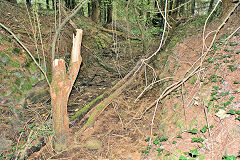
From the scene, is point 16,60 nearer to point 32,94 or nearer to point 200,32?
point 32,94

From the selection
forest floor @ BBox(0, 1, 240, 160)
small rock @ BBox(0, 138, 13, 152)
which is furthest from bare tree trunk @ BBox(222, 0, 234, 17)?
small rock @ BBox(0, 138, 13, 152)

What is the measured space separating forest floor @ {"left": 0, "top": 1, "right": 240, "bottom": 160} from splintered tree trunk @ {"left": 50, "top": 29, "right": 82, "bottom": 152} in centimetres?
37

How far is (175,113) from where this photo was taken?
10.7 ft

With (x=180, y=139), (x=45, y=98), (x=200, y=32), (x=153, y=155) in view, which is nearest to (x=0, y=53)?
(x=45, y=98)

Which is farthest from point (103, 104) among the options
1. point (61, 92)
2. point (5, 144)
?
point (5, 144)

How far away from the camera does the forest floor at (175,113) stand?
7.28 ft

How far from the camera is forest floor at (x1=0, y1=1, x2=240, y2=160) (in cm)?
222

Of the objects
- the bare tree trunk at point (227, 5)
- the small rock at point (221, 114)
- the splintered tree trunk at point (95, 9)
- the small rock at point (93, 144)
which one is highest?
the splintered tree trunk at point (95, 9)

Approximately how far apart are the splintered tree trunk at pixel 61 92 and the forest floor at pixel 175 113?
0.37m

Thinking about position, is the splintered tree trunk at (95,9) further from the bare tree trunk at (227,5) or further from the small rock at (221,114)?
the small rock at (221,114)

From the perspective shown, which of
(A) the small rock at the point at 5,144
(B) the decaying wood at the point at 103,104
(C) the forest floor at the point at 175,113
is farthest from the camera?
(B) the decaying wood at the point at 103,104

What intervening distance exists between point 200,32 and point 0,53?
6914 millimetres

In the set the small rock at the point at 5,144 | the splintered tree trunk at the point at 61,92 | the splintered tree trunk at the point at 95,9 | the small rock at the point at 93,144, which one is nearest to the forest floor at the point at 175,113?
the small rock at the point at 93,144

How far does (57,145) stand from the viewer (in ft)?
11.4
